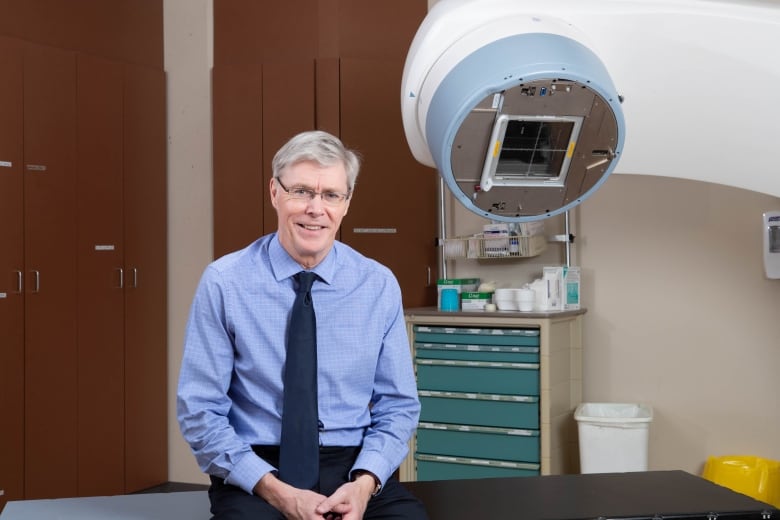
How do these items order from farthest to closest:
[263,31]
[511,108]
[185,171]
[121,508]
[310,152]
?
[185,171] → [263,31] → [121,508] → [310,152] → [511,108]

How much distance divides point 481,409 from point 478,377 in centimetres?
13

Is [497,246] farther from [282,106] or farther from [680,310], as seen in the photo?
[282,106]

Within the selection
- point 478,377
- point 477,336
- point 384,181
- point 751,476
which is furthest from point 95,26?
point 751,476

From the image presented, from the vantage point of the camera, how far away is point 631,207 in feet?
13.4

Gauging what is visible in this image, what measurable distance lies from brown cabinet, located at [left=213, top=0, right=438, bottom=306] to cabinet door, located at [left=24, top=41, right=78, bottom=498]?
70 centimetres

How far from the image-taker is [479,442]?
379 cm

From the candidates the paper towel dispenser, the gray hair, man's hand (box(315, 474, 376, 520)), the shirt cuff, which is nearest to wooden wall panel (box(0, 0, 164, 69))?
the gray hair

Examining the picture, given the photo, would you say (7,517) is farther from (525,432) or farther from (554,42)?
(525,432)

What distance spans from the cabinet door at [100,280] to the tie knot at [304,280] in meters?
2.57

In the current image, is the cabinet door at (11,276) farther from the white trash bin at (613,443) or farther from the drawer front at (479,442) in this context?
the white trash bin at (613,443)

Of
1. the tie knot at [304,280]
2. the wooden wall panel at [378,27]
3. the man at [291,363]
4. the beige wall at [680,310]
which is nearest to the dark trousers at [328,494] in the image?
the man at [291,363]

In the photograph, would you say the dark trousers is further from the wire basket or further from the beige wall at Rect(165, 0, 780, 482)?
the beige wall at Rect(165, 0, 780, 482)

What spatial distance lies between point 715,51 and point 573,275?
7.16 feet

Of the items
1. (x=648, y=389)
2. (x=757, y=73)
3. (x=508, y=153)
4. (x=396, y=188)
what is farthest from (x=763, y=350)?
(x=508, y=153)
